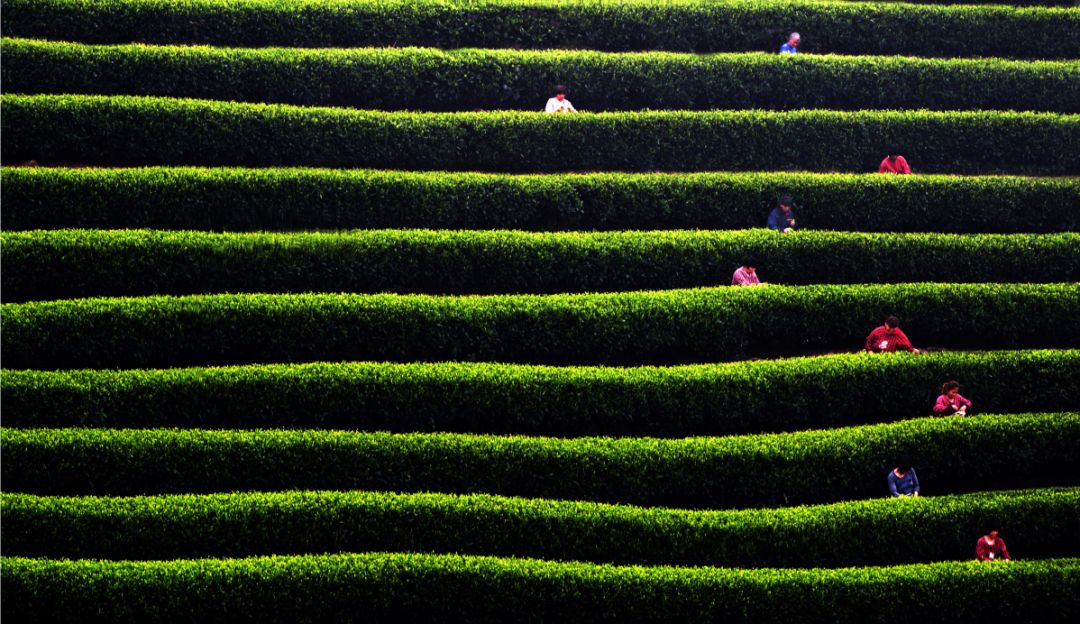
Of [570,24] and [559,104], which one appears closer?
[559,104]

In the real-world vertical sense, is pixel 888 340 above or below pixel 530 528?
above

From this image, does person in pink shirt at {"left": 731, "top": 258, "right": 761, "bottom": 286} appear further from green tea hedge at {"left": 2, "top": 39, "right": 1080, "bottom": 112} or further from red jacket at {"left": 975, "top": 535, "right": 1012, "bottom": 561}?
red jacket at {"left": 975, "top": 535, "right": 1012, "bottom": 561}

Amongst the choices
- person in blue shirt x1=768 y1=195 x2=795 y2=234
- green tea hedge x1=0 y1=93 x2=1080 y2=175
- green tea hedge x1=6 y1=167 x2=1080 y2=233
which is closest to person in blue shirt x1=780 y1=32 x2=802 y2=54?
green tea hedge x1=0 y1=93 x2=1080 y2=175

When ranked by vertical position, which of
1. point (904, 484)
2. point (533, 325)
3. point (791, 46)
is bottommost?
point (904, 484)

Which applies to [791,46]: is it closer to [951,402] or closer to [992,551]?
[951,402]

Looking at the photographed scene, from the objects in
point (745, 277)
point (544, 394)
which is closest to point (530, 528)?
point (544, 394)

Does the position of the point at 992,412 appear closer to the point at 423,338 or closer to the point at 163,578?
the point at 423,338

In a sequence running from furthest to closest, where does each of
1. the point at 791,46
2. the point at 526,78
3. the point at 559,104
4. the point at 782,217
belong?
the point at 791,46, the point at 526,78, the point at 559,104, the point at 782,217
